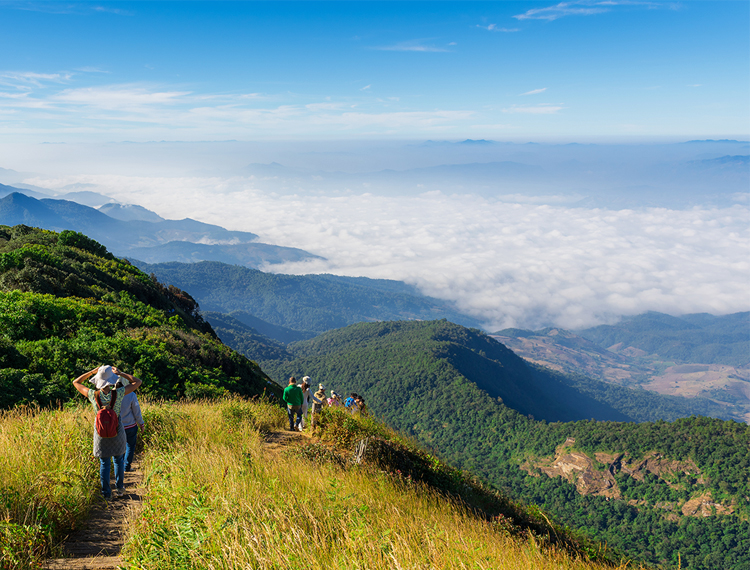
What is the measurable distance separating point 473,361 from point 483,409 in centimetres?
4464

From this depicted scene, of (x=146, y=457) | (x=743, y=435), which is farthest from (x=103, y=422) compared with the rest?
(x=743, y=435)

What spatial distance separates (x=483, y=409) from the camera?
118m

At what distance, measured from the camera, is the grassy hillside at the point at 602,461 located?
233 ft

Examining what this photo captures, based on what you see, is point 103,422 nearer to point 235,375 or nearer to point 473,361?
point 235,375

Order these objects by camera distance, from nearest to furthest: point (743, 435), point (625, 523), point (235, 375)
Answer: point (235, 375), point (625, 523), point (743, 435)

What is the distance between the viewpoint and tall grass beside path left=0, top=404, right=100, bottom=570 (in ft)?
12.4

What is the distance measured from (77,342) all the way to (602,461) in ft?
340

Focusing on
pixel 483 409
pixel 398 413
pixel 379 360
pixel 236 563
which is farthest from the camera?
pixel 379 360

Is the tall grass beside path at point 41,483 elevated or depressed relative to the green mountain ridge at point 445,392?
Result: elevated

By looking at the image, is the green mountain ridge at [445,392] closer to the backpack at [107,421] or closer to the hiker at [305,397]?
the hiker at [305,397]

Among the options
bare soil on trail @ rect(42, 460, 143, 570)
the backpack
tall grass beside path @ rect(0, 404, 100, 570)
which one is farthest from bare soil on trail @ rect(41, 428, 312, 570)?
the backpack

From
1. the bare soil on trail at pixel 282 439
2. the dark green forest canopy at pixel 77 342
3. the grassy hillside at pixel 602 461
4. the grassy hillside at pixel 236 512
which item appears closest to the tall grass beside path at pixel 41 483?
the grassy hillside at pixel 236 512

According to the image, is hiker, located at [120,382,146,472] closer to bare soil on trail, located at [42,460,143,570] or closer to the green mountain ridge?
bare soil on trail, located at [42,460,143,570]

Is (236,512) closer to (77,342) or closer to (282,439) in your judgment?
(282,439)
